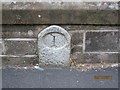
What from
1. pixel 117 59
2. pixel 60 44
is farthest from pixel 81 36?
pixel 117 59

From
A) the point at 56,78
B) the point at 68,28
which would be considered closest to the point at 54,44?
the point at 68,28

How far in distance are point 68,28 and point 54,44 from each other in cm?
33

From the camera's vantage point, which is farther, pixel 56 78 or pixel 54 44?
pixel 54 44

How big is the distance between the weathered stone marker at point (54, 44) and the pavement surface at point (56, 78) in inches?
7.7

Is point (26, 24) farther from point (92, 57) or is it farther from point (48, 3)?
point (92, 57)

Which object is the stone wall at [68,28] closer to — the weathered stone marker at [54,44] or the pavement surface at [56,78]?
the weathered stone marker at [54,44]

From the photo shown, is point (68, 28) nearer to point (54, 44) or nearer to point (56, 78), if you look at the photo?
point (54, 44)

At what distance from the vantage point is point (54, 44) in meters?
4.98

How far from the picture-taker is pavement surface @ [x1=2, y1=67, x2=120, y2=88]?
445 centimetres

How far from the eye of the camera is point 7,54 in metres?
5.14

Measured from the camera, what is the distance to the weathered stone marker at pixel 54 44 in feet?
16.2

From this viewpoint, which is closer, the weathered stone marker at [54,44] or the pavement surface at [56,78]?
the pavement surface at [56,78]

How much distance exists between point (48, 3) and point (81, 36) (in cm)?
71

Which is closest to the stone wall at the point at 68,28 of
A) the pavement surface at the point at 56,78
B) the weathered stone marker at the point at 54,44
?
the weathered stone marker at the point at 54,44
